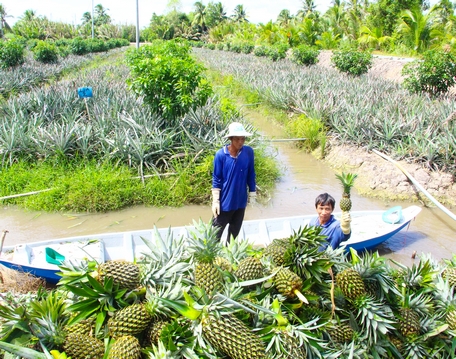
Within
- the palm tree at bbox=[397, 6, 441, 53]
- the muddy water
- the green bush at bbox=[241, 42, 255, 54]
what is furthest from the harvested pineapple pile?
the green bush at bbox=[241, 42, 255, 54]

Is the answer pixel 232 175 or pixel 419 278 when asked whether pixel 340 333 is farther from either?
pixel 232 175

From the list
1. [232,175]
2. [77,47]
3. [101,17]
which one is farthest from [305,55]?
[101,17]

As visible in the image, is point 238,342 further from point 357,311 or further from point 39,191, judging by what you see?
point 39,191

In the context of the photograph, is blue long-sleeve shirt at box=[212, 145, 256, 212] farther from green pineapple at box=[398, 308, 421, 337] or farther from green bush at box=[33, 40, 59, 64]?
green bush at box=[33, 40, 59, 64]

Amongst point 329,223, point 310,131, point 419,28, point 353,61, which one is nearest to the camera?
point 329,223

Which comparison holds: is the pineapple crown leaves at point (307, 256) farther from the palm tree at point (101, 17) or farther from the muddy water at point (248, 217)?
the palm tree at point (101, 17)

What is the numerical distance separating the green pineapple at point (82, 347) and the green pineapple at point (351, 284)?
1182mm

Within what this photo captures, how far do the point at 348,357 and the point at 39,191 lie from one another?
585 centimetres

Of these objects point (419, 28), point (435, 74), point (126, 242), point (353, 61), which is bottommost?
point (126, 242)

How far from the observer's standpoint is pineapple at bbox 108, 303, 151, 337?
1.65m

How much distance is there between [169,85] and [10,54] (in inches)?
583

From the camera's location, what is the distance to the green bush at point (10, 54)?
1794cm

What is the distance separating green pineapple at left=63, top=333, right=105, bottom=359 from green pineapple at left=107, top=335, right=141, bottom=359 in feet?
0.33

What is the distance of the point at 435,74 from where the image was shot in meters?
10.9
